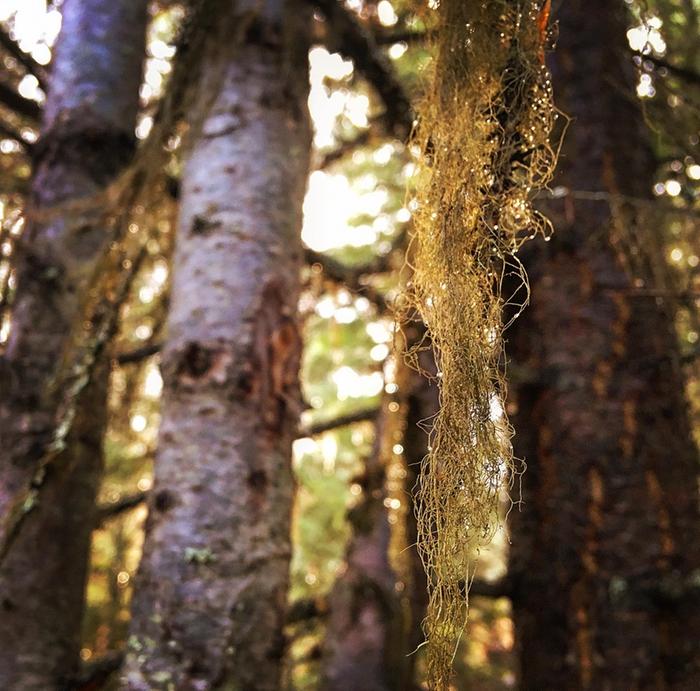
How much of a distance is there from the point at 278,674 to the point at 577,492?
124 cm

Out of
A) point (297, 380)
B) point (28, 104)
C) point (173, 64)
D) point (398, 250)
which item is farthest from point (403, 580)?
point (28, 104)

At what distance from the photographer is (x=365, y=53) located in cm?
267

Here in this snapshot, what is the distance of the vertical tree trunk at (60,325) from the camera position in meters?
2.05

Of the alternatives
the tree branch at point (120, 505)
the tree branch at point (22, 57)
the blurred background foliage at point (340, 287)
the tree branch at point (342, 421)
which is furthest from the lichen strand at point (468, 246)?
the tree branch at point (342, 421)

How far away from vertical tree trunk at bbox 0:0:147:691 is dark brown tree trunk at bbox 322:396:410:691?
869 millimetres

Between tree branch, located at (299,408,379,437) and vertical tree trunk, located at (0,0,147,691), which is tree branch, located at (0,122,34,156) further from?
tree branch, located at (299,408,379,437)

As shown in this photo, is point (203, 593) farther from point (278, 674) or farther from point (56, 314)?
point (56, 314)

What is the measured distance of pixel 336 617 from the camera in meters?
2.52

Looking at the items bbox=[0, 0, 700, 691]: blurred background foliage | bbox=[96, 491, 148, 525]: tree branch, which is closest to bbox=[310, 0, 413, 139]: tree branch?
bbox=[0, 0, 700, 691]: blurred background foliage

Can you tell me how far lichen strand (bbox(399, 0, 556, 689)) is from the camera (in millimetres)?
1127

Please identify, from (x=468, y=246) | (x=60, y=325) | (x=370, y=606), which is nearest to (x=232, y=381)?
(x=60, y=325)

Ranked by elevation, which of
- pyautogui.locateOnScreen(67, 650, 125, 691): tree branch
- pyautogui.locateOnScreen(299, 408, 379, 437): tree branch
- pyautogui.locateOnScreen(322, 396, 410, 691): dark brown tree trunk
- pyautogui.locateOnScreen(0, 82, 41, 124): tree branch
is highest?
pyautogui.locateOnScreen(0, 82, 41, 124): tree branch

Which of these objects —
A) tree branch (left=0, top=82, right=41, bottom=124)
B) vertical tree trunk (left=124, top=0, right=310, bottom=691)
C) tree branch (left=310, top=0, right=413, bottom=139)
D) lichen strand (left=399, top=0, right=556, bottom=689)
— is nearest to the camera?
lichen strand (left=399, top=0, right=556, bottom=689)

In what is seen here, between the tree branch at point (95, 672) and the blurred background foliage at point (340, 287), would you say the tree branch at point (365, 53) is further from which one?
the tree branch at point (95, 672)
